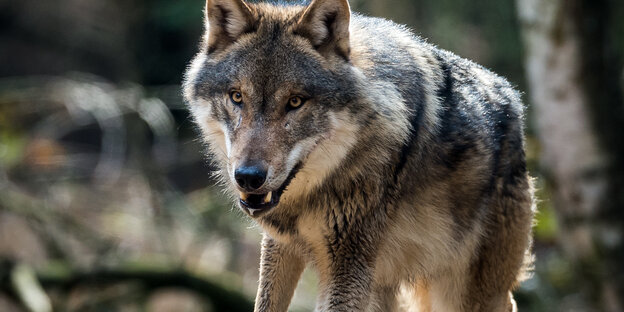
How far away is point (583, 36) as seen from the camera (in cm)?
859

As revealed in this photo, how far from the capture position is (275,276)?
438 cm

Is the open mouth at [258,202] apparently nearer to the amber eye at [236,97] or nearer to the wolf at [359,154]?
the wolf at [359,154]

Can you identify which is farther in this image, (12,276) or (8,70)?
(8,70)

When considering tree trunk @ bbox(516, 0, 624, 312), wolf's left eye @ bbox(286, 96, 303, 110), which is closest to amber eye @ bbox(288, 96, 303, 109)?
wolf's left eye @ bbox(286, 96, 303, 110)

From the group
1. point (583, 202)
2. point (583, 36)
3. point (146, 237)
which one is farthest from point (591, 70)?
point (146, 237)

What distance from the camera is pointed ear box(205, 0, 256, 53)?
4020mm

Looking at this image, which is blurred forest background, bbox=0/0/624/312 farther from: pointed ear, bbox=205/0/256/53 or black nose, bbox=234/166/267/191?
black nose, bbox=234/166/267/191

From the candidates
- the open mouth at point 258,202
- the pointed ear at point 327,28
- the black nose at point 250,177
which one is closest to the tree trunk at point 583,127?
the pointed ear at point 327,28

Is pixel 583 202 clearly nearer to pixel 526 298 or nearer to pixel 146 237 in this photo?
pixel 526 298

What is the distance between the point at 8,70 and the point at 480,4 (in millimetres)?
10659

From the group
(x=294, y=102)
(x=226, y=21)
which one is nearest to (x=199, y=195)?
(x=226, y=21)

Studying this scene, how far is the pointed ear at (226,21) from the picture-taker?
4.02 metres

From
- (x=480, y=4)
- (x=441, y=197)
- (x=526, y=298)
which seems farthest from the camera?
(x=480, y=4)

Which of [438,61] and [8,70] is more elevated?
[438,61]
